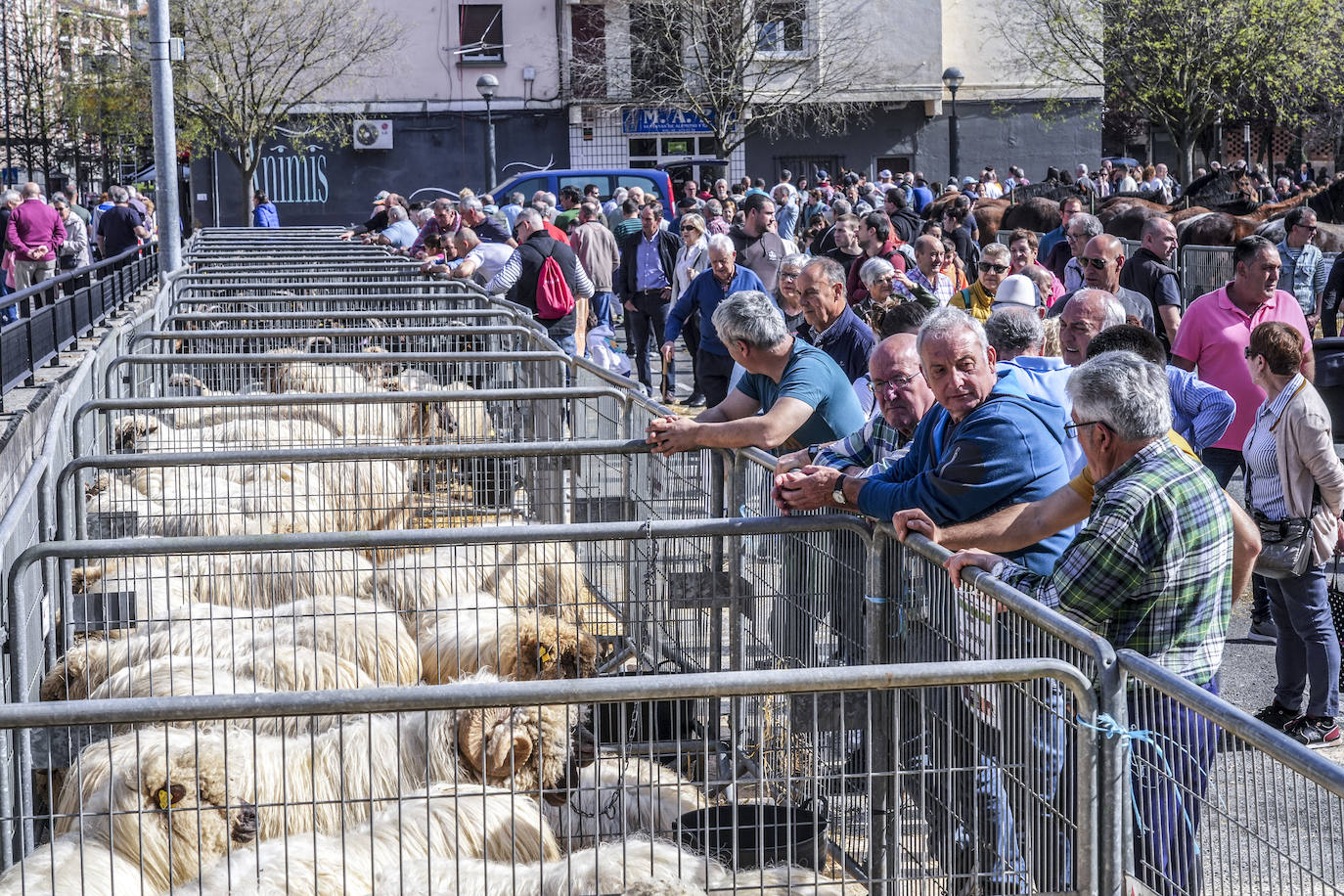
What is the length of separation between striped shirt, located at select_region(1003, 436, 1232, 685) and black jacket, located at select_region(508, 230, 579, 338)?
34.7 feet

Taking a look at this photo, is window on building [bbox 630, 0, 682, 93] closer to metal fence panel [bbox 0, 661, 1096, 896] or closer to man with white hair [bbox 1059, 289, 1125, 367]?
man with white hair [bbox 1059, 289, 1125, 367]

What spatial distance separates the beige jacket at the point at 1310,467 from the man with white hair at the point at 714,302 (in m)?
5.10

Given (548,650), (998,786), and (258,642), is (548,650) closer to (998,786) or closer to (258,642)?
(258,642)

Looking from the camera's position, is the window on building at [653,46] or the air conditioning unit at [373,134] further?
the air conditioning unit at [373,134]

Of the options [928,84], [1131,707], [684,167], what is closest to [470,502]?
[1131,707]

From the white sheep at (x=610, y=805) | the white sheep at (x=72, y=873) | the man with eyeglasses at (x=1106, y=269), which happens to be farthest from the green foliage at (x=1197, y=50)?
the white sheep at (x=72, y=873)

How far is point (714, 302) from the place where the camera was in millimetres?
11953

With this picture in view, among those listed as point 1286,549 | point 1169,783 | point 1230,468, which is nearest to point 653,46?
point 1230,468

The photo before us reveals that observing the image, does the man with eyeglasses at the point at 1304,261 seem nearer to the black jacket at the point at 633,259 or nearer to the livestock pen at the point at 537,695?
the black jacket at the point at 633,259

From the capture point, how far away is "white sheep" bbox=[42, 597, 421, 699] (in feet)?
16.5

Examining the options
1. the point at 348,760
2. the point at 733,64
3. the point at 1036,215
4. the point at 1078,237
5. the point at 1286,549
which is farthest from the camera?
the point at 733,64

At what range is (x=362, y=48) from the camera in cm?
4062

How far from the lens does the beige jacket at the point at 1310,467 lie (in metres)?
6.57

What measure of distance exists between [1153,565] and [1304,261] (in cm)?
1041
